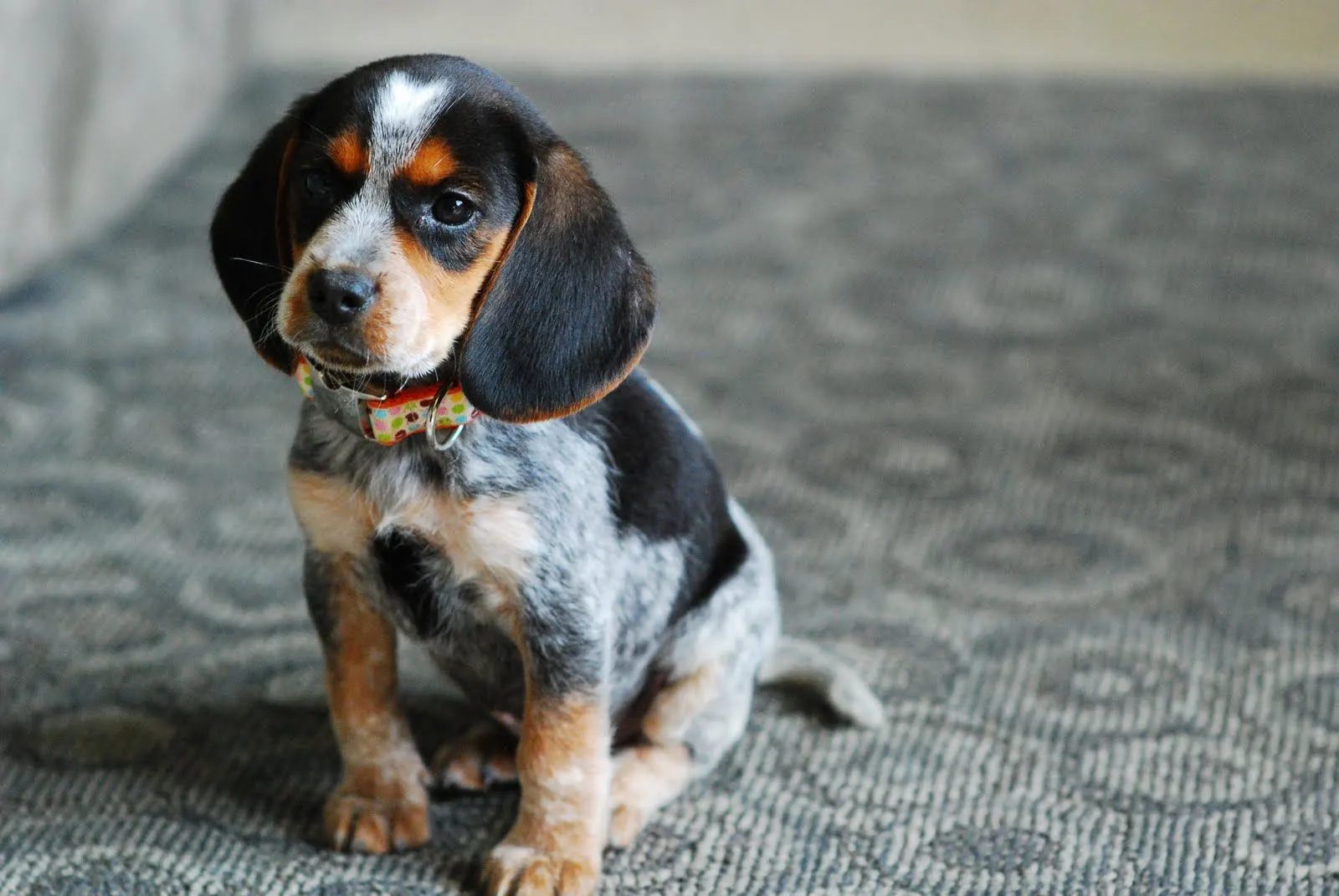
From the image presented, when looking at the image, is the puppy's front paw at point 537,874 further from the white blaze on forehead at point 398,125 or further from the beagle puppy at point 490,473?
the white blaze on forehead at point 398,125

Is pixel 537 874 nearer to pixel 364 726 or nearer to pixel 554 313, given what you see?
pixel 364 726

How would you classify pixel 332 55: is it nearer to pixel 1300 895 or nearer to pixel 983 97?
pixel 983 97

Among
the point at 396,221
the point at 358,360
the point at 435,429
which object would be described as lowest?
the point at 435,429

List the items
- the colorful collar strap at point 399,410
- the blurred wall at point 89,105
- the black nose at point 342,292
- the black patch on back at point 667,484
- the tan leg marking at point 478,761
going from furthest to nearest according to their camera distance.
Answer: the blurred wall at point 89,105 < the tan leg marking at point 478,761 < the black patch on back at point 667,484 < the colorful collar strap at point 399,410 < the black nose at point 342,292

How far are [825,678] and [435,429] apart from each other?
68 cm

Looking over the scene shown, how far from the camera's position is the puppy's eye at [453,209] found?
1477mm

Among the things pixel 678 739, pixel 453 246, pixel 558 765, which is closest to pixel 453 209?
pixel 453 246

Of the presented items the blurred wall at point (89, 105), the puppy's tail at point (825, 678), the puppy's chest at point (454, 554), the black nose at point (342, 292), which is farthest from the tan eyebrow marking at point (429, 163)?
the blurred wall at point (89, 105)

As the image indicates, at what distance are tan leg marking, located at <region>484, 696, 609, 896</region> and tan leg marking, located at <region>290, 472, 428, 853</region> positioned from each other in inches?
5.0

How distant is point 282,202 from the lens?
1582 millimetres

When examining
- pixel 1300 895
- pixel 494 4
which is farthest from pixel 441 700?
pixel 494 4

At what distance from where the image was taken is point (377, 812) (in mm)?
1709

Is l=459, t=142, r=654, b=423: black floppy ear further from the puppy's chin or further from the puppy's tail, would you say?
the puppy's tail

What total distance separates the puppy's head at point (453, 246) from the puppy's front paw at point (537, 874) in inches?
18.3
